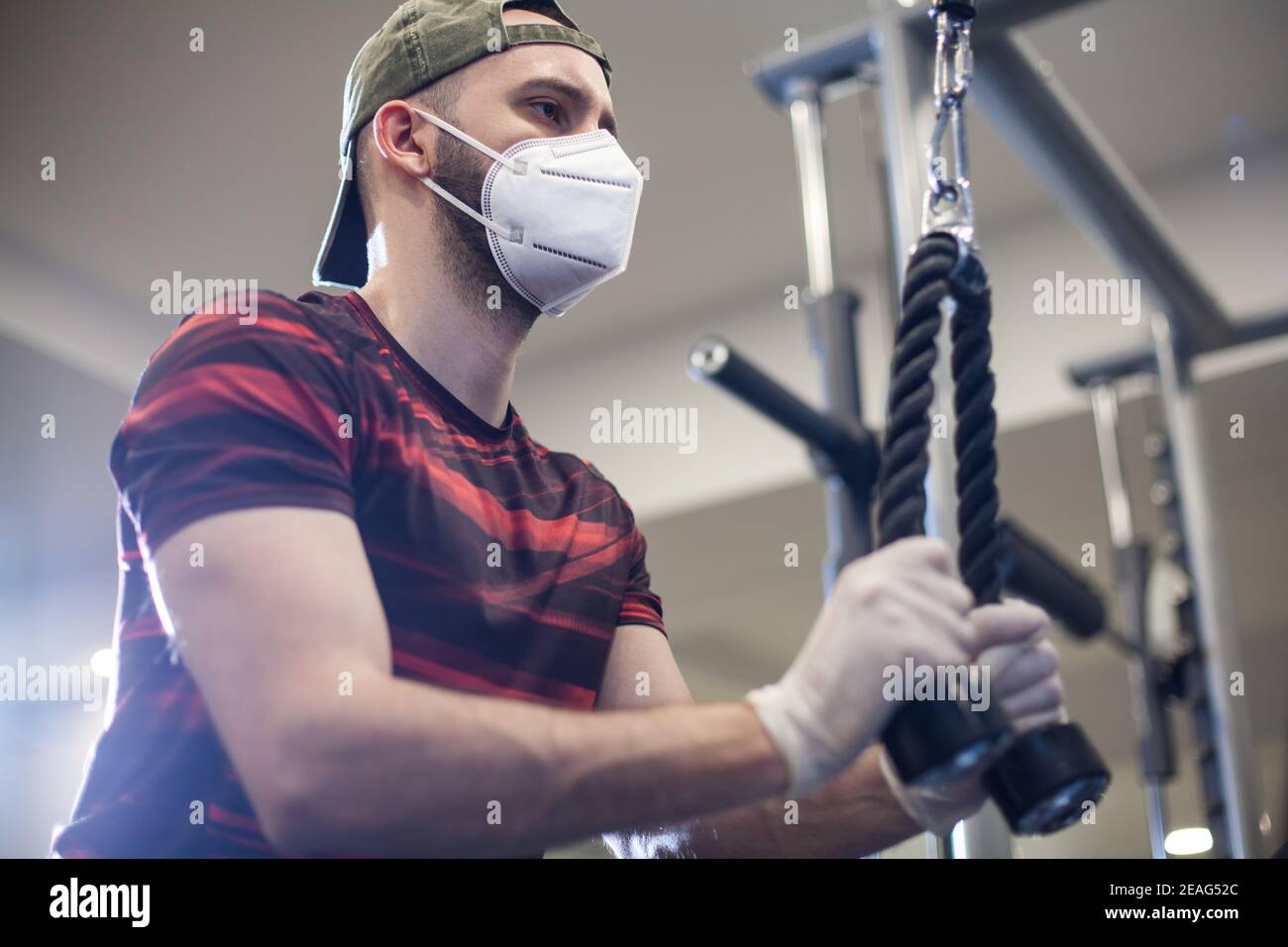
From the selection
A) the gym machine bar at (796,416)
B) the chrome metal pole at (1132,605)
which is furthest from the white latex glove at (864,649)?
the chrome metal pole at (1132,605)

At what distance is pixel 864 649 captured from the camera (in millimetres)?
671

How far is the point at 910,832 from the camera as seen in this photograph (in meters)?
0.92

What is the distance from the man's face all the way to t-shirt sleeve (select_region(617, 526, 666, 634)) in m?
0.22

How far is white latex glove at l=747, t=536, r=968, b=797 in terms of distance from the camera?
66cm

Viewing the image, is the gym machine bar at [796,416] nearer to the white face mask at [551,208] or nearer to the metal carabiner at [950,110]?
the white face mask at [551,208]

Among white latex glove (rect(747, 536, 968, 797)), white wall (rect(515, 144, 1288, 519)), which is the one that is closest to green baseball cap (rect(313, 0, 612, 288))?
white latex glove (rect(747, 536, 968, 797))

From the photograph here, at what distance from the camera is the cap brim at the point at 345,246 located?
1211 mm

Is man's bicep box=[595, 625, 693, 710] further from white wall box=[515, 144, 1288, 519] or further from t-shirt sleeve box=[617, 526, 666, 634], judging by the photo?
white wall box=[515, 144, 1288, 519]

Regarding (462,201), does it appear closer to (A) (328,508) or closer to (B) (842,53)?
(A) (328,508)

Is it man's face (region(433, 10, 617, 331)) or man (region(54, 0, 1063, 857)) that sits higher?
man's face (region(433, 10, 617, 331))

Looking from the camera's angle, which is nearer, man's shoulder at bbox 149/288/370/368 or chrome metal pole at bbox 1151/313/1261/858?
man's shoulder at bbox 149/288/370/368

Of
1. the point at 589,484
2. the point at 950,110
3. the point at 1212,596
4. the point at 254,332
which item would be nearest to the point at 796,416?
the point at 589,484

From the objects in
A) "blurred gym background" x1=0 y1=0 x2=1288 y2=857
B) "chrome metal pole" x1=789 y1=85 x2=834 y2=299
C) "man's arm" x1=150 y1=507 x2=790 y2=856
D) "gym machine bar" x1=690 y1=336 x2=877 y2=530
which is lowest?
"man's arm" x1=150 y1=507 x2=790 y2=856
